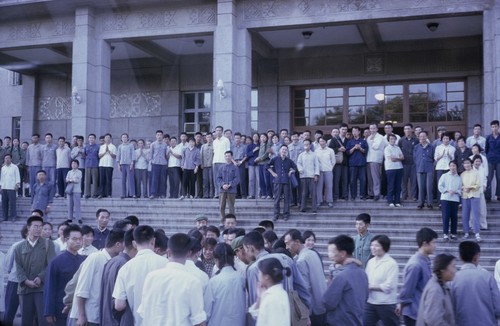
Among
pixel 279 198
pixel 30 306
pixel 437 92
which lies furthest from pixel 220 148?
pixel 437 92

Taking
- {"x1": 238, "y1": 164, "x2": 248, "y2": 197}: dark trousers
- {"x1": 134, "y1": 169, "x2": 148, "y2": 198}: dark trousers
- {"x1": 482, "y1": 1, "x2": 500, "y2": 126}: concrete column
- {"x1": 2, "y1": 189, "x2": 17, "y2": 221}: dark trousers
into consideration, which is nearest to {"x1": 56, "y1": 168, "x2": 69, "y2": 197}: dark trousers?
{"x1": 2, "y1": 189, "x2": 17, "y2": 221}: dark trousers

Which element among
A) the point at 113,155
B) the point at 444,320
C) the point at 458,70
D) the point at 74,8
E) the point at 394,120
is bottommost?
the point at 444,320

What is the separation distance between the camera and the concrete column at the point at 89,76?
20.3 m

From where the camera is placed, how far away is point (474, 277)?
605 centimetres

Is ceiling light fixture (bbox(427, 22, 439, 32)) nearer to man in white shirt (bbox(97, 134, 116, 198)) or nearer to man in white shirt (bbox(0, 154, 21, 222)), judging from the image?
man in white shirt (bbox(97, 134, 116, 198))

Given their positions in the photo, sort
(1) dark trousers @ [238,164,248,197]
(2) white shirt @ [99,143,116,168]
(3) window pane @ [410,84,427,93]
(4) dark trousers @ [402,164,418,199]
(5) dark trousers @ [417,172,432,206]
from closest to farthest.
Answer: (5) dark trousers @ [417,172,432,206]
(4) dark trousers @ [402,164,418,199]
(1) dark trousers @ [238,164,248,197]
(2) white shirt @ [99,143,116,168]
(3) window pane @ [410,84,427,93]

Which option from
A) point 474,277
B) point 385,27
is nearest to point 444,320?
point 474,277

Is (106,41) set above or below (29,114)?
above

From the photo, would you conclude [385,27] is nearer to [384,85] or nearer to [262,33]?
[384,85]

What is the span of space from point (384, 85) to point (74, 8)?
11068 mm

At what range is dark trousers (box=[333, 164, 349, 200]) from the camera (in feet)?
52.6

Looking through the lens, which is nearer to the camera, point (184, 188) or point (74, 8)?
point (184, 188)

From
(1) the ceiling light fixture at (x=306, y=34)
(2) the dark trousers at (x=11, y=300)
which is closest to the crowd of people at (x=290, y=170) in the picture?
(1) the ceiling light fixture at (x=306, y=34)

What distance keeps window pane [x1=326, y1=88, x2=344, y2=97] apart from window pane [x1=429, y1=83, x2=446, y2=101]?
313cm
